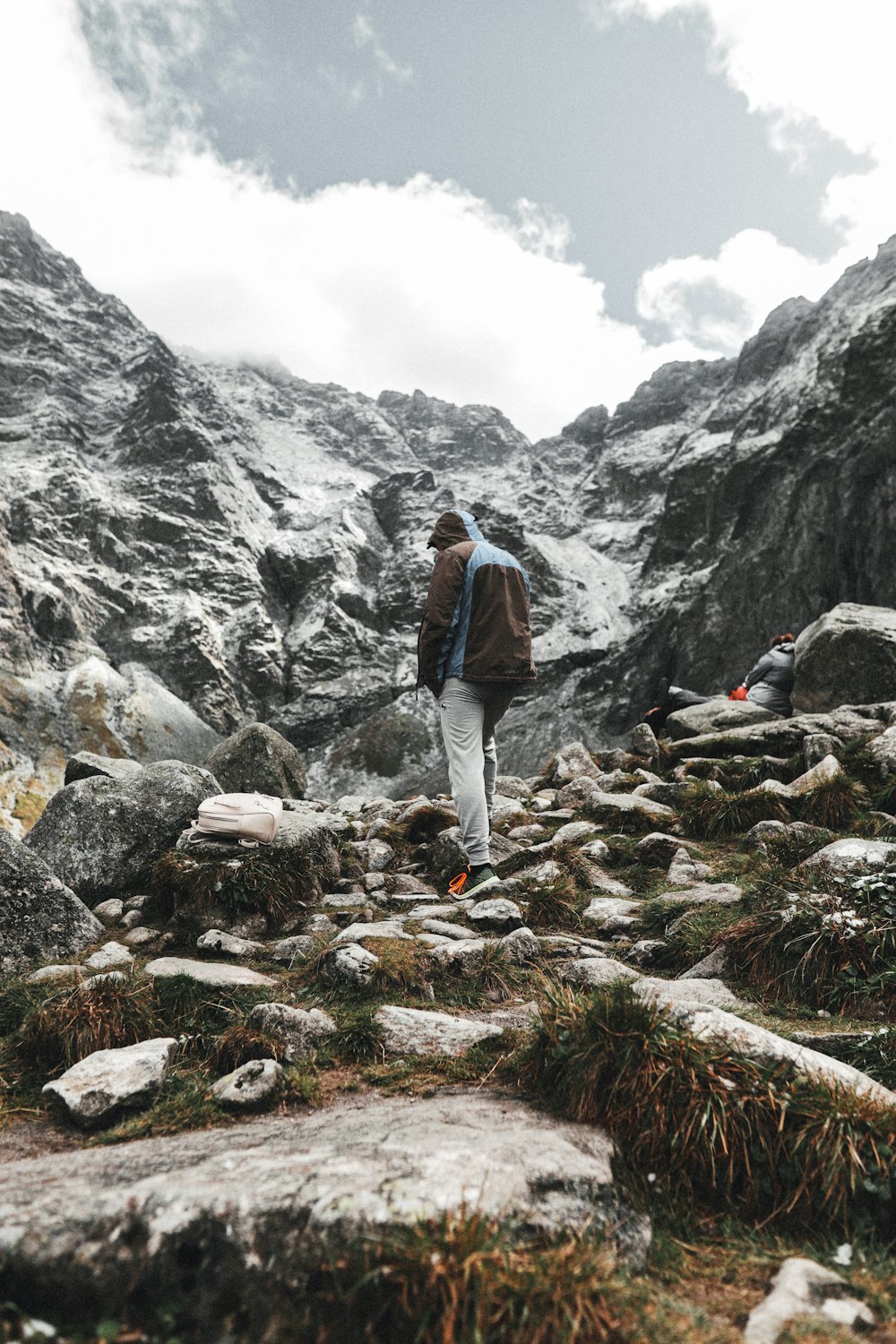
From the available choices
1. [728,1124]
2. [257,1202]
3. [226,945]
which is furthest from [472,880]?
[257,1202]

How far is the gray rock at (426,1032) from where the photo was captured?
12.2ft

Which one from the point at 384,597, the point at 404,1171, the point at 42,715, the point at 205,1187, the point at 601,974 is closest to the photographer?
the point at 205,1187

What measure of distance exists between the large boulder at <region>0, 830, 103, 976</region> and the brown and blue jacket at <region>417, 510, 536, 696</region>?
12.8ft

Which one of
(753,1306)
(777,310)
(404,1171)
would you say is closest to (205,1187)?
(404,1171)

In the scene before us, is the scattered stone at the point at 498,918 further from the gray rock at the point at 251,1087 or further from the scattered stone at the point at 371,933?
the gray rock at the point at 251,1087

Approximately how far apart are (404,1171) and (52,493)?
390 feet

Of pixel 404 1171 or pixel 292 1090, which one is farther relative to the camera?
pixel 292 1090

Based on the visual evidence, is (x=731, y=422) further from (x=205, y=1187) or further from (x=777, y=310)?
(x=205, y=1187)

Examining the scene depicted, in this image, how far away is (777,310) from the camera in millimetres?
106250

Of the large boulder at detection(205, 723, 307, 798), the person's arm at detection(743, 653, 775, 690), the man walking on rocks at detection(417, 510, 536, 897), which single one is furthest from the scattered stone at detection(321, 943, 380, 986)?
the person's arm at detection(743, 653, 775, 690)

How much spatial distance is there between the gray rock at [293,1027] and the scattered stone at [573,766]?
968 cm

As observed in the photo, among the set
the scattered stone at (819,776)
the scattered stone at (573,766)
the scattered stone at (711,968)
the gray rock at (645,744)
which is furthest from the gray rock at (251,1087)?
the gray rock at (645,744)

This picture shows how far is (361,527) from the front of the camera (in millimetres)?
129375

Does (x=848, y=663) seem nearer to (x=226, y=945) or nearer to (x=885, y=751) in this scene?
(x=885, y=751)
